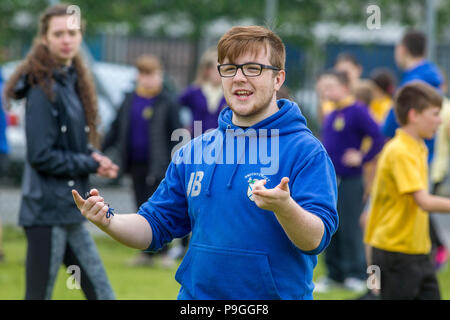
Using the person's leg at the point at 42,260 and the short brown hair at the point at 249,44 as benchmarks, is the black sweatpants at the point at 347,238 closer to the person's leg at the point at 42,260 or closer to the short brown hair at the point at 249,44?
the person's leg at the point at 42,260

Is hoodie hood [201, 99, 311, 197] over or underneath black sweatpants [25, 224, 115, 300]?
over

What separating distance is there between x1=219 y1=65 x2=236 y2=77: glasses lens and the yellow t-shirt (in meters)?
2.06

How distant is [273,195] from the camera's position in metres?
2.94

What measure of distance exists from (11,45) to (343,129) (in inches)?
294

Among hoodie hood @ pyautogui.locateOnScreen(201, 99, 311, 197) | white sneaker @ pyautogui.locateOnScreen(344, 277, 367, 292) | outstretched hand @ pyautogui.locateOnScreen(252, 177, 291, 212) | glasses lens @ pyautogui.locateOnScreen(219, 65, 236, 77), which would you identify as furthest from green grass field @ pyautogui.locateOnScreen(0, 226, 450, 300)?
outstretched hand @ pyautogui.locateOnScreen(252, 177, 291, 212)

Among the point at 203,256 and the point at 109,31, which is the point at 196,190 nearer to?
the point at 203,256

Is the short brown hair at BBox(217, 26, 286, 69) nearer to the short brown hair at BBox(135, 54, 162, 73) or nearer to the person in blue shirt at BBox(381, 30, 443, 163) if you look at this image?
the person in blue shirt at BBox(381, 30, 443, 163)

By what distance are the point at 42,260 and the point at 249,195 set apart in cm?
206

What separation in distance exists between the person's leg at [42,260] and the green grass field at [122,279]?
1.76 m

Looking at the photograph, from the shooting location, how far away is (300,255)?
11.3 feet

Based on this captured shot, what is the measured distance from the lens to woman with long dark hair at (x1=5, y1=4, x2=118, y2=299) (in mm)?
5047

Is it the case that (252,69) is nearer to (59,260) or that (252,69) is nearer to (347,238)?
(59,260)

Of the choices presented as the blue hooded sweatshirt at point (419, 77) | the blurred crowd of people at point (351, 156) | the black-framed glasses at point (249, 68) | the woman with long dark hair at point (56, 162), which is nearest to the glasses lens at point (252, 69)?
the black-framed glasses at point (249, 68)
